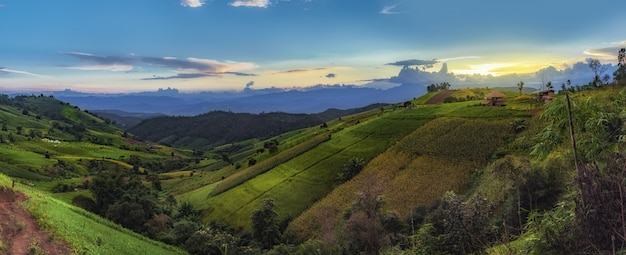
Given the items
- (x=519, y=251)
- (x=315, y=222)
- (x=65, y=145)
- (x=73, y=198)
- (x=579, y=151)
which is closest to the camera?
(x=519, y=251)

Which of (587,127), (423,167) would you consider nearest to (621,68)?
(423,167)

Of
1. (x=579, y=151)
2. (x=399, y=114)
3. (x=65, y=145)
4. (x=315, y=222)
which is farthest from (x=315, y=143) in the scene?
(x=65, y=145)

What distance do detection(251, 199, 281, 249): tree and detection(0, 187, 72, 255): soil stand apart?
123 feet

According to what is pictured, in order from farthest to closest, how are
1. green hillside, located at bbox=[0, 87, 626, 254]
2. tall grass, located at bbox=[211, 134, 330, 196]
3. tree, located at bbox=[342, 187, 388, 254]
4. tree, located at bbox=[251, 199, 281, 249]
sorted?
tall grass, located at bbox=[211, 134, 330, 196] → tree, located at bbox=[251, 199, 281, 249] → tree, located at bbox=[342, 187, 388, 254] → green hillside, located at bbox=[0, 87, 626, 254]

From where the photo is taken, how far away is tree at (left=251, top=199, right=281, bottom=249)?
58.1 meters

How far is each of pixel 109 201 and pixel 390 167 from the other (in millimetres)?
52515

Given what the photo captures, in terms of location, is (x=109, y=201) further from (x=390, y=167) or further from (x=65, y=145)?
(x=65, y=145)

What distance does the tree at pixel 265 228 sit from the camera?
5809 centimetres

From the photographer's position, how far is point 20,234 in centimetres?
2088

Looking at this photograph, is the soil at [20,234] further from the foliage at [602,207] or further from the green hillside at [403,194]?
the foliage at [602,207]

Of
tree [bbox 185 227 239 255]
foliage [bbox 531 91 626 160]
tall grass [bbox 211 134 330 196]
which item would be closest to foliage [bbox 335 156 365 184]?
tall grass [bbox 211 134 330 196]

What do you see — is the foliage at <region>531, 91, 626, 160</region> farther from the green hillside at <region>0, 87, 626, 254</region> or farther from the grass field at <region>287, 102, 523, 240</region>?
the grass field at <region>287, 102, 523, 240</region>

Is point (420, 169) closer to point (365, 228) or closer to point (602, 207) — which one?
point (365, 228)

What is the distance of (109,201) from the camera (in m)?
65.1
